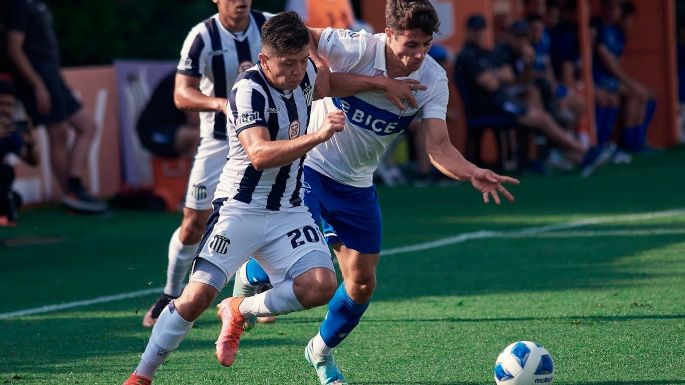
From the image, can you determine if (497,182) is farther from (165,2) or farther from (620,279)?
(165,2)

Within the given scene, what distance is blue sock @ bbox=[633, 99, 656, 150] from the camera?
21.0 m

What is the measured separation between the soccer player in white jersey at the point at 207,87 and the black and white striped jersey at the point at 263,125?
1.92 m

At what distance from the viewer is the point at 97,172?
50.4 ft

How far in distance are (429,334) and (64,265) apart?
4.21 m

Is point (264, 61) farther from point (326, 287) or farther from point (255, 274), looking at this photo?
point (255, 274)

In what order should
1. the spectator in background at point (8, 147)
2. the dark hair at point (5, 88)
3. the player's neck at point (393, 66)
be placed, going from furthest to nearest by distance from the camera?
the dark hair at point (5, 88) → the spectator in background at point (8, 147) → the player's neck at point (393, 66)

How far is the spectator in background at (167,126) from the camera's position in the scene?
46.9 feet

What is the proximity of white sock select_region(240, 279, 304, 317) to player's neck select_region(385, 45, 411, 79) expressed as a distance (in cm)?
131

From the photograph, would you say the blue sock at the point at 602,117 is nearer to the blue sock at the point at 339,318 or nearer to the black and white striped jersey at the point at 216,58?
the black and white striped jersey at the point at 216,58

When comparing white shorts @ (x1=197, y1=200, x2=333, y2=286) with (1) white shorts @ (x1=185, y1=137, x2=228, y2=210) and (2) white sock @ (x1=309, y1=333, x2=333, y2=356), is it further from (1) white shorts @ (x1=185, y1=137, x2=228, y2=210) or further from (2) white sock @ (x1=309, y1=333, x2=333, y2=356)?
(1) white shorts @ (x1=185, y1=137, x2=228, y2=210)

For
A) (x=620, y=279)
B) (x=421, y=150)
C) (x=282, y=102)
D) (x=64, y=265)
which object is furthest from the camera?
(x=421, y=150)

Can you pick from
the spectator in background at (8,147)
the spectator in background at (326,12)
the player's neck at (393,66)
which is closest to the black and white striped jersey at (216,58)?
the player's neck at (393,66)

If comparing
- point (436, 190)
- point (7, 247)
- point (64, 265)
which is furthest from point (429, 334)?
point (436, 190)

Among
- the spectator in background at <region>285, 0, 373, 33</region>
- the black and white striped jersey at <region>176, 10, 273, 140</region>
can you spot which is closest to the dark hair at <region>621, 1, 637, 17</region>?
the spectator in background at <region>285, 0, 373, 33</region>
